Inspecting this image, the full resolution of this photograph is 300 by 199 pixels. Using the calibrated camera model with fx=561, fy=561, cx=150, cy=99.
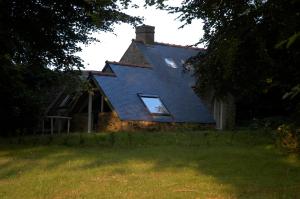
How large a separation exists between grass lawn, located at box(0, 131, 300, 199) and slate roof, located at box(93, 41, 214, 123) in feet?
38.8

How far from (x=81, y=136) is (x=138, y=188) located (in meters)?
12.7

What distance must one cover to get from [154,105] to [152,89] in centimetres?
182

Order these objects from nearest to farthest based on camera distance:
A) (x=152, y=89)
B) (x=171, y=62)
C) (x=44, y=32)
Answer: (x=44, y=32) < (x=152, y=89) < (x=171, y=62)

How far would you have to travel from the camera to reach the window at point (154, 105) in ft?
112

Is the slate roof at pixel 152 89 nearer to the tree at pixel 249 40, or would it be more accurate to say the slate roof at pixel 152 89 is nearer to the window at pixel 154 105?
the window at pixel 154 105

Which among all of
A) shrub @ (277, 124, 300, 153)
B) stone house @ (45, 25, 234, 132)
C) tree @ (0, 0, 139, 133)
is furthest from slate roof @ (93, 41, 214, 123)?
shrub @ (277, 124, 300, 153)

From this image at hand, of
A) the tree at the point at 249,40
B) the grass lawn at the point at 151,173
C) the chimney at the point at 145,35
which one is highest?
the chimney at the point at 145,35

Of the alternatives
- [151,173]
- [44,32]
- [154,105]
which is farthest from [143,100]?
[151,173]

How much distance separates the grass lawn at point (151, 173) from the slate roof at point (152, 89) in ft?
38.8

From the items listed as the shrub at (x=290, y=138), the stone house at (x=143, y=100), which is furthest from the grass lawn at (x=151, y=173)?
the stone house at (x=143, y=100)

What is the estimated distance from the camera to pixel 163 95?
3628 centimetres

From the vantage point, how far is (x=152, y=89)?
36406mm

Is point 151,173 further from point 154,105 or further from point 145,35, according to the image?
point 145,35

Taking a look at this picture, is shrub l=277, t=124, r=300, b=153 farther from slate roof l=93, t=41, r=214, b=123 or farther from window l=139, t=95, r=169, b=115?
window l=139, t=95, r=169, b=115
